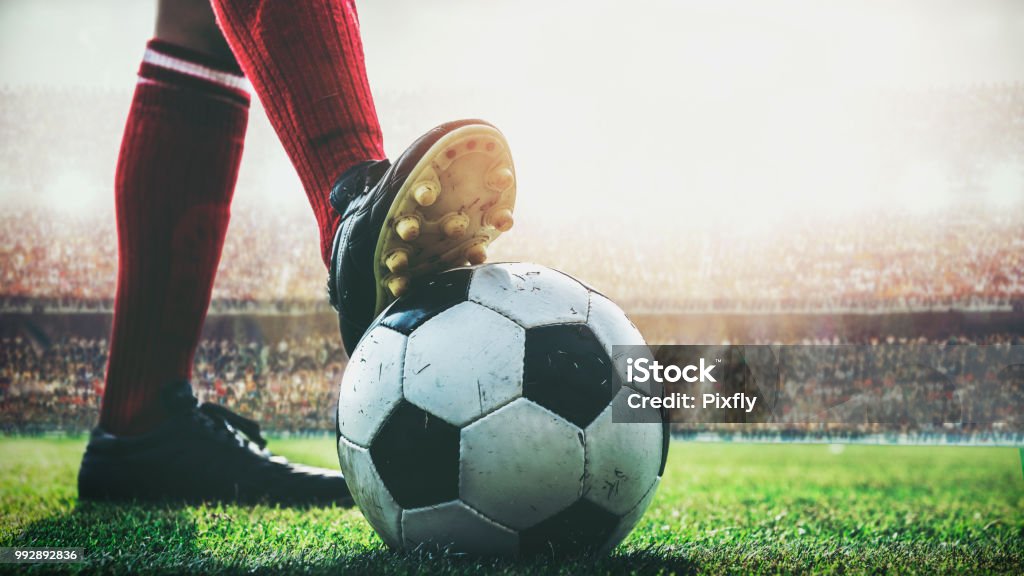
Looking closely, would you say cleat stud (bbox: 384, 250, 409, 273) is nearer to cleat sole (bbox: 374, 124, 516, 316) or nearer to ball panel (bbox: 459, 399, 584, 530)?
cleat sole (bbox: 374, 124, 516, 316)

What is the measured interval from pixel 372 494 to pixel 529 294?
0.36 m

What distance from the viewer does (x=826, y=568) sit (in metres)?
1.08

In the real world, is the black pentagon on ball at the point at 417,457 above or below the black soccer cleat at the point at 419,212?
below

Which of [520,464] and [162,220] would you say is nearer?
[520,464]

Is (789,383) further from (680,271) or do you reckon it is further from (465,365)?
(465,365)

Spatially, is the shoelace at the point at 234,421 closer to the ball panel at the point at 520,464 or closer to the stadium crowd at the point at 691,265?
the ball panel at the point at 520,464

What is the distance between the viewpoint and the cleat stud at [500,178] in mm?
1135

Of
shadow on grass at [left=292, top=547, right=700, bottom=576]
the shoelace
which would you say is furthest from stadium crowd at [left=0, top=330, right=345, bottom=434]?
shadow on grass at [left=292, top=547, right=700, bottom=576]

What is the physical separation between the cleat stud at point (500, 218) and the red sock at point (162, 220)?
85cm

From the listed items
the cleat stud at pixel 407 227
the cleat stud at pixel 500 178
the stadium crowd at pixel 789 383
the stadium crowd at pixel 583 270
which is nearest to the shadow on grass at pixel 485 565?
the cleat stud at pixel 407 227

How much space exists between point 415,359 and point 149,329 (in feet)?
3.07

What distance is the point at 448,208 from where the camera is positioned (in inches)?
44.0

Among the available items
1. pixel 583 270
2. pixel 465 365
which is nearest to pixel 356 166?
pixel 465 365

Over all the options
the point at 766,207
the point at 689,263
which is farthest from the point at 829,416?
the point at 766,207
